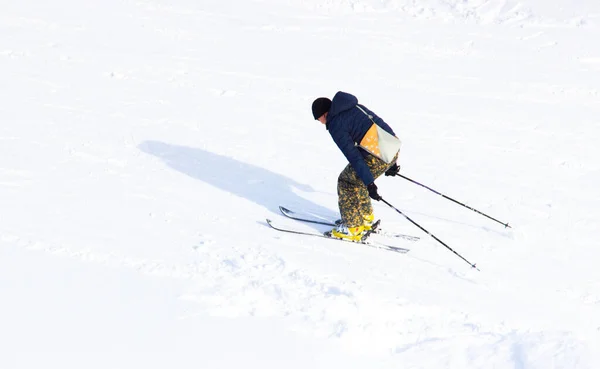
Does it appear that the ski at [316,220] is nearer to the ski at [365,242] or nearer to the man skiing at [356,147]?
the ski at [365,242]

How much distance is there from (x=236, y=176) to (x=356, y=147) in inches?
93.8

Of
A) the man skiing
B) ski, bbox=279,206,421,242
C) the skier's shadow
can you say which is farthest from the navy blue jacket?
→ the skier's shadow

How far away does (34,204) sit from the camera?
23.9 ft

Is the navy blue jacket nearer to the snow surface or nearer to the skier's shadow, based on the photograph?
the snow surface

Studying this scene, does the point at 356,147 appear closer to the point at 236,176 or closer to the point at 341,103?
the point at 341,103

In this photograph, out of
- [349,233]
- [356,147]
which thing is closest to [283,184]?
[349,233]

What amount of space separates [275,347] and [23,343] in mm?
1931

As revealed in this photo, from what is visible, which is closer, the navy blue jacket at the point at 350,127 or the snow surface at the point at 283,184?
the snow surface at the point at 283,184

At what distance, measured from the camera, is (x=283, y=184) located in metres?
8.18

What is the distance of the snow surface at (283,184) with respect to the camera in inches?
214

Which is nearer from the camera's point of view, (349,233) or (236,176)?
(349,233)

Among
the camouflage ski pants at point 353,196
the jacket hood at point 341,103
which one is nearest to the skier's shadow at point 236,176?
the camouflage ski pants at point 353,196

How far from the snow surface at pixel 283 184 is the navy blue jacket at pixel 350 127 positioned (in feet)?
3.08

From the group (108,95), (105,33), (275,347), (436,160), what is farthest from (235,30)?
(275,347)
